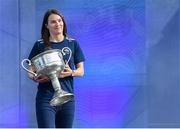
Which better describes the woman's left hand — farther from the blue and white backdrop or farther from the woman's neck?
the blue and white backdrop

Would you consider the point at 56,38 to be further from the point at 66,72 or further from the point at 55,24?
the point at 66,72

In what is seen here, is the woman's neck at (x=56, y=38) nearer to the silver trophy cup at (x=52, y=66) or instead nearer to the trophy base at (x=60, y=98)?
the silver trophy cup at (x=52, y=66)

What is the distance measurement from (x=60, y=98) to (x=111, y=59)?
1.70 m

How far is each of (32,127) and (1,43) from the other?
817 mm

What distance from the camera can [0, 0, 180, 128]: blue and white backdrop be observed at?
4875mm

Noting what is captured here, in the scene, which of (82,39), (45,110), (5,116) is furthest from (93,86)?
(45,110)

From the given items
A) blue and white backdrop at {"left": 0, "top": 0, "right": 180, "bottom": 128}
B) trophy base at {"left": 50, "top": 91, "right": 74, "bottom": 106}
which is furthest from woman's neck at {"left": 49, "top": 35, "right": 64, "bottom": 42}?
blue and white backdrop at {"left": 0, "top": 0, "right": 180, "bottom": 128}

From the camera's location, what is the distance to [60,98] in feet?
10.7

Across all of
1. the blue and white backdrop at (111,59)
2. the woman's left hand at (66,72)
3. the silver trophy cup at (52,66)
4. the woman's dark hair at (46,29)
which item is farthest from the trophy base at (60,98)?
the blue and white backdrop at (111,59)

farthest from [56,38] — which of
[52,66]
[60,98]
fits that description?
[60,98]

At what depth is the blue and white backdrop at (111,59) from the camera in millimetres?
4875

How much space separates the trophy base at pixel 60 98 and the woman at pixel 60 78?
0.21 ft

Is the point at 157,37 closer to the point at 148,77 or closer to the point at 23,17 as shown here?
the point at 148,77

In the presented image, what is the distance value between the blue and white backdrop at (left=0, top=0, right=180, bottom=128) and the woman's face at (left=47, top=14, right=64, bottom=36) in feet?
4.66
